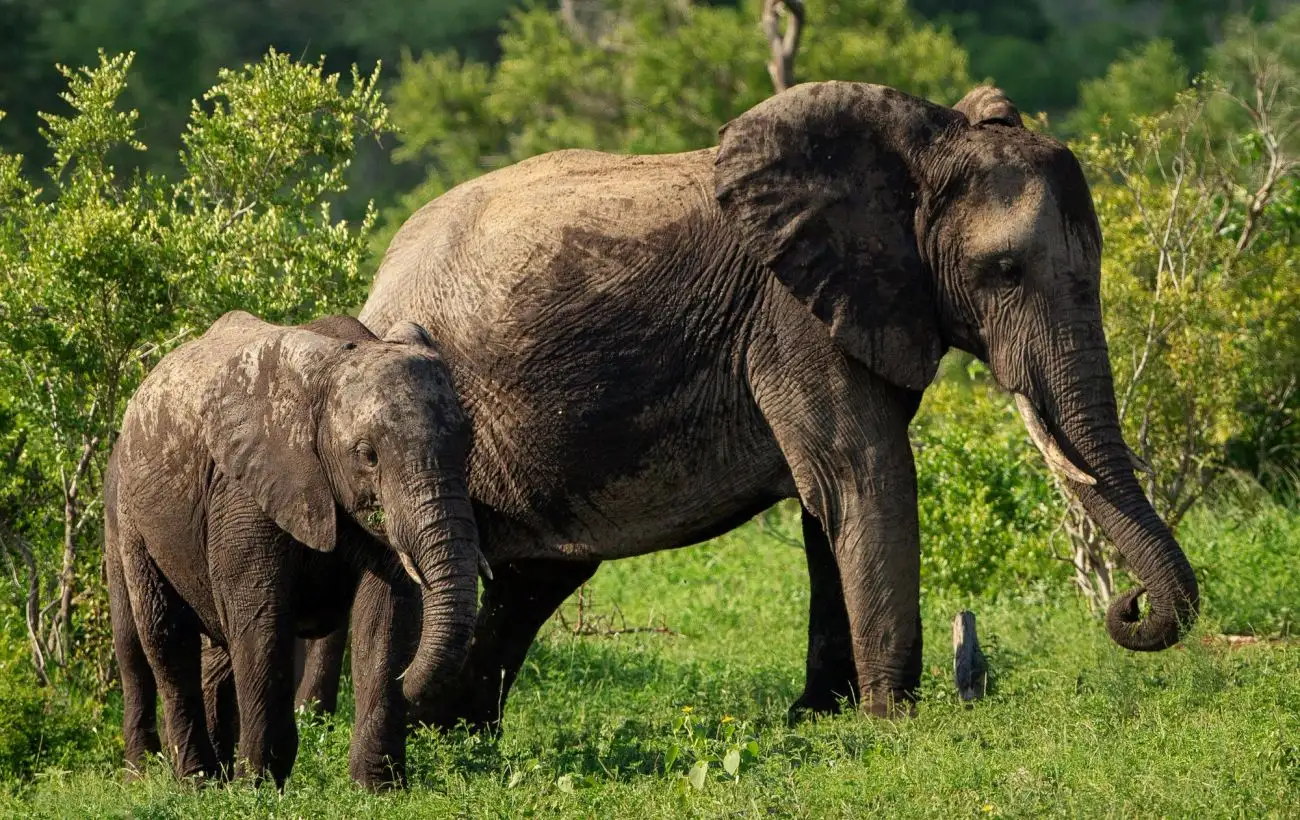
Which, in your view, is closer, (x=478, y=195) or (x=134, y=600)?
(x=134, y=600)

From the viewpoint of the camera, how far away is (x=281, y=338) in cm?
836

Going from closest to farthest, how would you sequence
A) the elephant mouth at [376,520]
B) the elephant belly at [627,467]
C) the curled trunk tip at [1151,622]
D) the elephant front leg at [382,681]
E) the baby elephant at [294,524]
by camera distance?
the baby elephant at [294,524] < the elephant mouth at [376,520] < the elephant front leg at [382,681] < the curled trunk tip at [1151,622] < the elephant belly at [627,467]

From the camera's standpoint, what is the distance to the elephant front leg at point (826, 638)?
988 centimetres

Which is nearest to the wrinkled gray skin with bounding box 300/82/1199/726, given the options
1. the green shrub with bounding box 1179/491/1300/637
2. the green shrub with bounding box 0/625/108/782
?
the green shrub with bounding box 0/625/108/782

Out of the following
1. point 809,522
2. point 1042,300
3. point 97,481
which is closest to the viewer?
point 1042,300

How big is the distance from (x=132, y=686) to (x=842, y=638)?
306 cm

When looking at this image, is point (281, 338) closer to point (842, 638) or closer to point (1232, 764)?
point (842, 638)

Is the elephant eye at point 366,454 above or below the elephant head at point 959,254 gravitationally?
below

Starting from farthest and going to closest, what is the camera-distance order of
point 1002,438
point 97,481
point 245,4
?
point 245,4 → point 1002,438 → point 97,481

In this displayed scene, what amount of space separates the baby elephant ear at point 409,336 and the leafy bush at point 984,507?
17.9 feet

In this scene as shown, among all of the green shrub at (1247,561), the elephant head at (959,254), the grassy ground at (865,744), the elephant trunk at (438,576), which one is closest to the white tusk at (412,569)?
the elephant trunk at (438,576)

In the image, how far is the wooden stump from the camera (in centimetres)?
965

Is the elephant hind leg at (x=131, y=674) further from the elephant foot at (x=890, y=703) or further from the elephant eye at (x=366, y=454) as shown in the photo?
the elephant foot at (x=890, y=703)

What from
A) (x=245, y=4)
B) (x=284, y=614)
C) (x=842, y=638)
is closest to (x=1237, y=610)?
(x=842, y=638)
